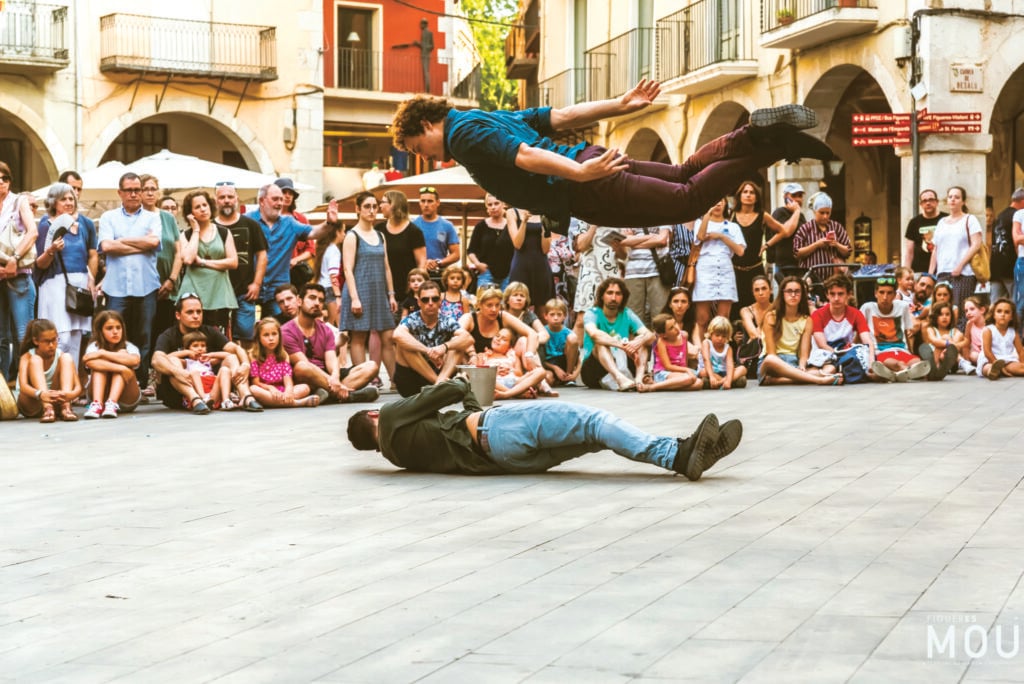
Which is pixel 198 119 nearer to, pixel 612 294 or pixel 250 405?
pixel 612 294

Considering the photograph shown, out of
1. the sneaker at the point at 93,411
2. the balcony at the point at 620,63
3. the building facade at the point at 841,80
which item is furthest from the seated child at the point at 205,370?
the balcony at the point at 620,63

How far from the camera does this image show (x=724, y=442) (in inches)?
248

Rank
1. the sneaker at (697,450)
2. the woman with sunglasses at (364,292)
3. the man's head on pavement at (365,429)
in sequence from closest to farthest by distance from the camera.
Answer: the sneaker at (697,450) → the man's head on pavement at (365,429) → the woman with sunglasses at (364,292)

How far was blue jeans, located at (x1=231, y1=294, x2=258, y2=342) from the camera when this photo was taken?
11.8 meters

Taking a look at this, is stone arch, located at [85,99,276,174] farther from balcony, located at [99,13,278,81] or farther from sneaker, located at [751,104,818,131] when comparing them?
sneaker, located at [751,104,818,131]

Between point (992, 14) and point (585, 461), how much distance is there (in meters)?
13.4

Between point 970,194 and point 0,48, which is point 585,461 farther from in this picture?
point 0,48

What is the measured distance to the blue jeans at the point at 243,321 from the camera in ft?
38.8

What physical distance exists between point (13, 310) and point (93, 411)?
54.5 inches

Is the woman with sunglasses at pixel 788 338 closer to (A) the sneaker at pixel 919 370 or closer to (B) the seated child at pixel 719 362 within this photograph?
(B) the seated child at pixel 719 362

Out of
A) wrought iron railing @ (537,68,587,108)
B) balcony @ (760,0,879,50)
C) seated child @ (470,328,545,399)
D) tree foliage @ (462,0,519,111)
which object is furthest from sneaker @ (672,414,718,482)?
tree foliage @ (462,0,519,111)

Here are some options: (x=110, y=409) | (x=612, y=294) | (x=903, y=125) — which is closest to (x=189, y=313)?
(x=110, y=409)

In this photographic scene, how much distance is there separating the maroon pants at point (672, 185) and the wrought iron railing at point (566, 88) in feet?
72.6

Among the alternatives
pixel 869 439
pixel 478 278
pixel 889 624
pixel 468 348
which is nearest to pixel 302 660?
pixel 889 624
